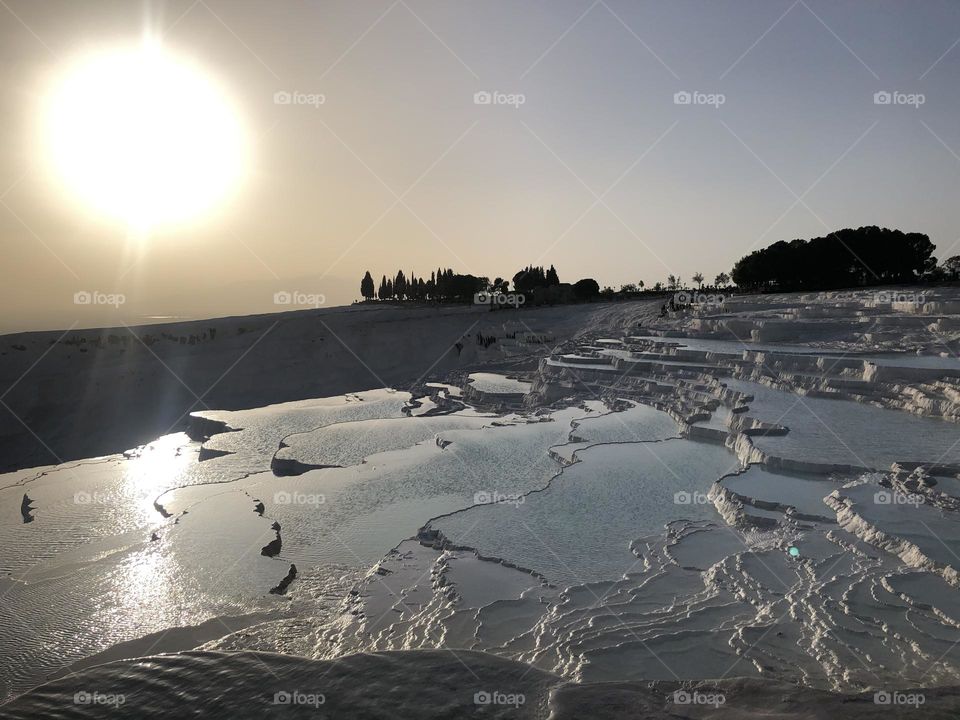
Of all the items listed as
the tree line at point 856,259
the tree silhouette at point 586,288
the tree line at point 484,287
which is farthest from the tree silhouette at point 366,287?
the tree line at point 856,259

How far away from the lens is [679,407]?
1332cm

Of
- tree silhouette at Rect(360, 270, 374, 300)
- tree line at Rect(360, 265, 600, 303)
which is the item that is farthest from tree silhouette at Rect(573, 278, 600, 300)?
tree silhouette at Rect(360, 270, 374, 300)

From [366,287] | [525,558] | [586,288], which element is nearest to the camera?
[525,558]

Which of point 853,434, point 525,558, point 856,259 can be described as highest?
point 856,259

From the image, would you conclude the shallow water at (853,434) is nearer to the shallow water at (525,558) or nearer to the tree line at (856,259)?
the shallow water at (525,558)

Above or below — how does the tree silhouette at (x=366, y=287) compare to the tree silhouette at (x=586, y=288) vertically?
above

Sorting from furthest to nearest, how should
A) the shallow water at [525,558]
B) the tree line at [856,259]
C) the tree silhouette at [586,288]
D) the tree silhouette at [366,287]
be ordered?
the tree silhouette at [366,287]
the tree silhouette at [586,288]
the tree line at [856,259]
the shallow water at [525,558]

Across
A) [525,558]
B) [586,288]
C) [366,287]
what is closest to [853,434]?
[525,558]

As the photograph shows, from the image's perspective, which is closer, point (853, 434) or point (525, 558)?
point (525, 558)

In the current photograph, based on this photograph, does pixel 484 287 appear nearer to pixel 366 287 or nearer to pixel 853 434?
pixel 366 287

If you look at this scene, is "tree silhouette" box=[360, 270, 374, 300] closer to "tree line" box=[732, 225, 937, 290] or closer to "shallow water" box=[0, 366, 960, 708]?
"tree line" box=[732, 225, 937, 290]

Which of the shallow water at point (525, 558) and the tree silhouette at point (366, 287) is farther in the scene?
the tree silhouette at point (366, 287)

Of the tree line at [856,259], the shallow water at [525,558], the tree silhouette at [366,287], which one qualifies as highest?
the tree silhouette at [366,287]

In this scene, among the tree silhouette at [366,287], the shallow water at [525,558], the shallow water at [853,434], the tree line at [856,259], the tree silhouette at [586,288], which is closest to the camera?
the shallow water at [525,558]
